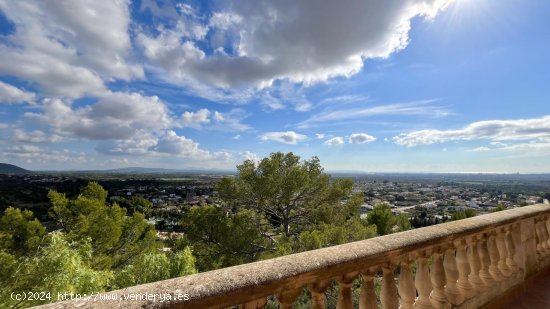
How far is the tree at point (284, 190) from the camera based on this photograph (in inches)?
624

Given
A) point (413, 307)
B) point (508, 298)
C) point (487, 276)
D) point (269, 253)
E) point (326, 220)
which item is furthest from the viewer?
point (326, 220)

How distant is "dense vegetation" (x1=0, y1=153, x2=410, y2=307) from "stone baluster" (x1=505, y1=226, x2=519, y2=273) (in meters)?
8.05

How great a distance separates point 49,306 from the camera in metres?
0.90

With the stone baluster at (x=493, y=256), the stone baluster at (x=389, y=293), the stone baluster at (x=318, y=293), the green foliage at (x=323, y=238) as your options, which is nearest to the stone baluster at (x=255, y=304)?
the stone baluster at (x=318, y=293)

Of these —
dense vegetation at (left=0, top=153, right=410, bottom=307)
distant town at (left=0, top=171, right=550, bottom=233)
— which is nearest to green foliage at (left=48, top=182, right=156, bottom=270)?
dense vegetation at (left=0, top=153, right=410, bottom=307)

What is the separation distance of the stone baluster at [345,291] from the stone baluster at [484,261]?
1.85 m

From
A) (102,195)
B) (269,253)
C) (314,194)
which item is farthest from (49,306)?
(102,195)

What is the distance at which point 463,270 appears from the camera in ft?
8.41

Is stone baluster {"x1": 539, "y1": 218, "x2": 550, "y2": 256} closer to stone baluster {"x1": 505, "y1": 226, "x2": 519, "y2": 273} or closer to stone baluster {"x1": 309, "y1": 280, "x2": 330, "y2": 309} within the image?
stone baluster {"x1": 505, "y1": 226, "x2": 519, "y2": 273}

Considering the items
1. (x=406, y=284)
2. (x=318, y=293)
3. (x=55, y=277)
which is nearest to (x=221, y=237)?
(x=55, y=277)

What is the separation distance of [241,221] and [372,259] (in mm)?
12813

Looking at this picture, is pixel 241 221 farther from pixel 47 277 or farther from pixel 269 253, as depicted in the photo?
pixel 47 277

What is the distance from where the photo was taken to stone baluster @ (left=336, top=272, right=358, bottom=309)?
160 cm

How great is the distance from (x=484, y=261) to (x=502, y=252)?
17.6 inches
